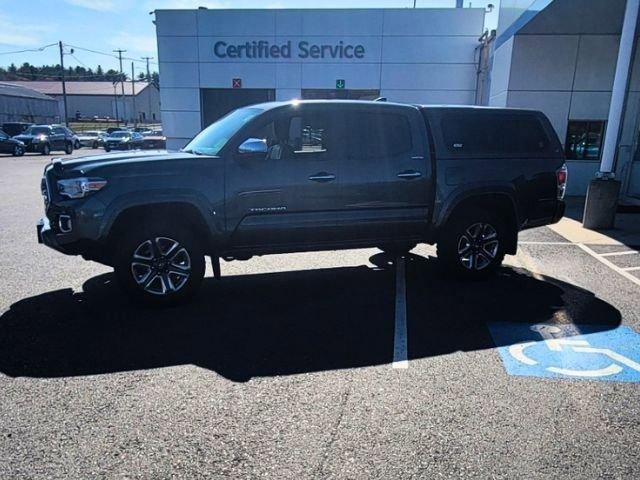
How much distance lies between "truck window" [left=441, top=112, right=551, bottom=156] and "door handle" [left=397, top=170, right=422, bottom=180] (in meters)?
0.55

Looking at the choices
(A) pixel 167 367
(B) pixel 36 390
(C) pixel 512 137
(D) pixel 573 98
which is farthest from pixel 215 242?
(D) pixel 573 98

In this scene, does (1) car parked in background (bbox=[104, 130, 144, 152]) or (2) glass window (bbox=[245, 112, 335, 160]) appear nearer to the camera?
(2) glass window (bbox=[245, 112, 335, 160])

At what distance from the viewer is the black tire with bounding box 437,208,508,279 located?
6227 mm

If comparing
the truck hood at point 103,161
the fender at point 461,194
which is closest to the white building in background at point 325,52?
the fender at point 461,194

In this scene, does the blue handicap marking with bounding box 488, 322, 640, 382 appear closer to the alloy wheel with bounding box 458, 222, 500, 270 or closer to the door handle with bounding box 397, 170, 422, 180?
the alloy wheel with bounding box 458, 222, 500, 270

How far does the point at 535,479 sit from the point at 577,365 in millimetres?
1681

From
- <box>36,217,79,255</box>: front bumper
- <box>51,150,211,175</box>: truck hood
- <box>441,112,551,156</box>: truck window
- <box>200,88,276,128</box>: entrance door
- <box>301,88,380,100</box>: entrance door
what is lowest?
<box>36,217,79,255</box>: front bumper

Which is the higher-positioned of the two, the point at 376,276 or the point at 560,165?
the point at 560,165

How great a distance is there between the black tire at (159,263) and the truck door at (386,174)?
5.70ft

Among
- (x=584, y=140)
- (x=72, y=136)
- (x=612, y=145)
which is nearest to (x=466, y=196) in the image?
(x=612, y=145)

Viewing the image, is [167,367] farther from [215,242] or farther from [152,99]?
[152,99]

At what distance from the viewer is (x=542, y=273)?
6910 millimetres

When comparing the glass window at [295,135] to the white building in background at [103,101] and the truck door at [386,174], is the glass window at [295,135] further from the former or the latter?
the white building in background at [103,101]

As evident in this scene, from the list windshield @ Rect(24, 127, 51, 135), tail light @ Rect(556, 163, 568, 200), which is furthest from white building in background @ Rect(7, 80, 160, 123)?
tail light @ Rect(556, 163, 568, 200)
